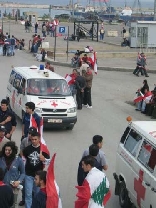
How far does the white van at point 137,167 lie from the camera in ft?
31.9

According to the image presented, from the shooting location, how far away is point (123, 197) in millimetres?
11164

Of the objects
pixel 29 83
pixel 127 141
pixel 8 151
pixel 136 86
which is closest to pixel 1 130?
pixel 8 151

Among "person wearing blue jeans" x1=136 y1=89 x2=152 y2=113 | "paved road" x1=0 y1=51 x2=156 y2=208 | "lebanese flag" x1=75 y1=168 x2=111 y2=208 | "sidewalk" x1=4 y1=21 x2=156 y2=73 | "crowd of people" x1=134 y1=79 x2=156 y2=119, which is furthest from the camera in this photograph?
"sidewalk" x1=4 y1=21 x2=156 y2=73

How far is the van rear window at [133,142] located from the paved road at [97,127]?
4.28 feet

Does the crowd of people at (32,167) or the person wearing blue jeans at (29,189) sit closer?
the crowd of people at (32,167)

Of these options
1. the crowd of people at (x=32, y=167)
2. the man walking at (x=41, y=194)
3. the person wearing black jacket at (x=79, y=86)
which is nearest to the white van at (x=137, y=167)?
the crowd of people at (x=32, y=167)

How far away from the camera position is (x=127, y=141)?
37.4 feet

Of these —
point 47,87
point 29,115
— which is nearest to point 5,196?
point 29,115

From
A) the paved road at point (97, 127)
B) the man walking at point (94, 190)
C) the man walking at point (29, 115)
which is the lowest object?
the paved road at point (97, 127)

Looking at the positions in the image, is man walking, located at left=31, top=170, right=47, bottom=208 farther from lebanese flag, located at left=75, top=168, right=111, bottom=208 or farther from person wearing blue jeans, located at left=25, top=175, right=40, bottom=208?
person wearing blue jeans, located at left=25, top=175, right=40, bottom=208

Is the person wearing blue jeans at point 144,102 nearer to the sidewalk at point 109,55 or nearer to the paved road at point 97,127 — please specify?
the paved road at point 97,127

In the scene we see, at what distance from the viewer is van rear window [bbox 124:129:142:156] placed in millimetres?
10778

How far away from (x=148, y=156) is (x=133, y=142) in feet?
3.23

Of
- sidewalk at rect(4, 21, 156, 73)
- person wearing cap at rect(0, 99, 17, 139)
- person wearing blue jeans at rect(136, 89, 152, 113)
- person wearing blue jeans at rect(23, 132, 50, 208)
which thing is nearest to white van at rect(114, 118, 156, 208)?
person wearing blue jeans at rect(23, 132, 50, 208)
